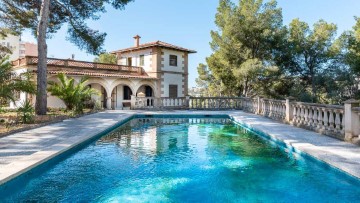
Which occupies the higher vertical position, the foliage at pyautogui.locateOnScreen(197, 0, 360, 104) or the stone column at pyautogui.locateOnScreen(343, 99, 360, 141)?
the foliage at pyautogui.locateOnScreen(197, 0, 360, 104)

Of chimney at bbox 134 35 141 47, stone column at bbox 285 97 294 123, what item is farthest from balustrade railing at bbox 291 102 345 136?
chimney at bbox 134 35 141 47

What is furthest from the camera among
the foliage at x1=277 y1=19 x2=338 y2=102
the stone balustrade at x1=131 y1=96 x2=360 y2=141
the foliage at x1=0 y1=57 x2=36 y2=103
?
the foliage at x1=277 y1=19 x2=338 y2=102

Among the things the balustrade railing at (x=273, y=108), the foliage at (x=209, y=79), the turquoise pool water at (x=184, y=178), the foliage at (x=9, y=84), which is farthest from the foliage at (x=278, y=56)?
the foliage at (x=9, y=84)

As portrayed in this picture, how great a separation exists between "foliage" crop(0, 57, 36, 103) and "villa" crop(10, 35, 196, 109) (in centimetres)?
860

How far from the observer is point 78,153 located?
25.1ft

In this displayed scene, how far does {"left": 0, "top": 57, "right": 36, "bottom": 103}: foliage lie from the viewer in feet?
32.2

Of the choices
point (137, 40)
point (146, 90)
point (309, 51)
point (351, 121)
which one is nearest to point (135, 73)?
point (146, 90)

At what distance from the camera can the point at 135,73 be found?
2489cm

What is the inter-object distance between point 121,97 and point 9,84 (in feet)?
46.2

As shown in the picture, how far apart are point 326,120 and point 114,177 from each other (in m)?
7.36

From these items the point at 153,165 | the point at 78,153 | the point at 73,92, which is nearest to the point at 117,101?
the point at 73,92

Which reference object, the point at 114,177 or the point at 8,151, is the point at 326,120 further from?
the point at 8,151

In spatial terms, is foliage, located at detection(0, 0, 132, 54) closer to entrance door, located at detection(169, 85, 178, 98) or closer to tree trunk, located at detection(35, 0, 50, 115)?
tree trunk, located at detection(35, 0, 50, 115)

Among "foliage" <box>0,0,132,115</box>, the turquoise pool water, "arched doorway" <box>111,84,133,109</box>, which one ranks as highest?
"foliage" <box>0,0,132,115</box>
